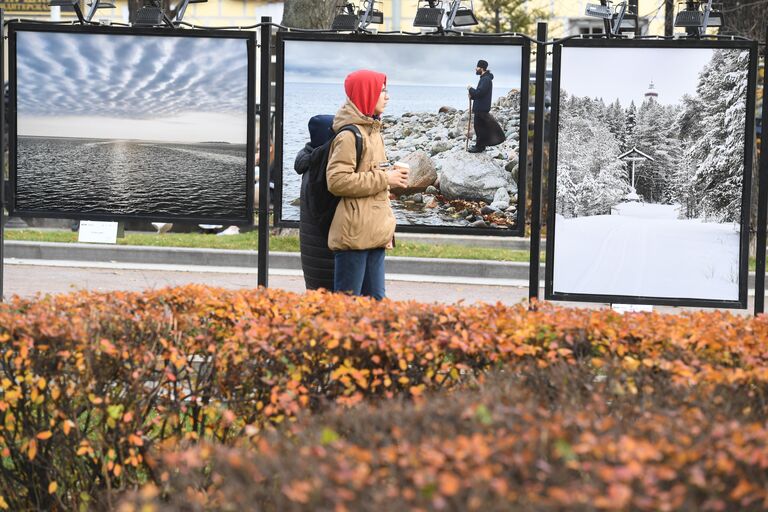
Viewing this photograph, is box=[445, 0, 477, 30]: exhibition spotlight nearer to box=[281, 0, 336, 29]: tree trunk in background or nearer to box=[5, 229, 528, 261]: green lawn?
box=[5, 229, 528, 261]: green lawn

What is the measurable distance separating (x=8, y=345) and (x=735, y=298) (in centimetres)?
498

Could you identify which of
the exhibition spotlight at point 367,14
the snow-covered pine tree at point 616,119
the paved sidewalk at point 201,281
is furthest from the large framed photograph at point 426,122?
the paved sidewalk at point 201,281

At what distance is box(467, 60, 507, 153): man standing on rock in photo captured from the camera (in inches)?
330

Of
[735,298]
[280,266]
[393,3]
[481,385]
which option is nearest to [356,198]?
[735,298]

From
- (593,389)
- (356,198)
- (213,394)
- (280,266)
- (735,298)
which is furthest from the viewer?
(280,266)

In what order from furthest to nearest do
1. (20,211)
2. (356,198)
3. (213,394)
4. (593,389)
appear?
(20,211) < (356,198) < (213,394) < (593,389)

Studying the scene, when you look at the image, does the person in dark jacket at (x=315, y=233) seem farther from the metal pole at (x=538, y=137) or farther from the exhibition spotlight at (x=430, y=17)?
the metal pole at (x=538, y=137)

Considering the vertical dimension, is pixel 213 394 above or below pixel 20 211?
below

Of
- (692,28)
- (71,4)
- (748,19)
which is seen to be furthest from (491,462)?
(748,19)

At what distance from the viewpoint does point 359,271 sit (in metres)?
7.51

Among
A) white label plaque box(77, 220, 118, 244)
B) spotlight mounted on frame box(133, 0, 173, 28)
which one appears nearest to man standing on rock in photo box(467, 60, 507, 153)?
spotlight mounted on frame box(133, 0, 173, 28)

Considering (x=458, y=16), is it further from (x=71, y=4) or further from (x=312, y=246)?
(x=71, y=4)

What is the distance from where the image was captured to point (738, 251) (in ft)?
26.9

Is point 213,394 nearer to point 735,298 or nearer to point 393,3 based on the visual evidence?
point 735,298
